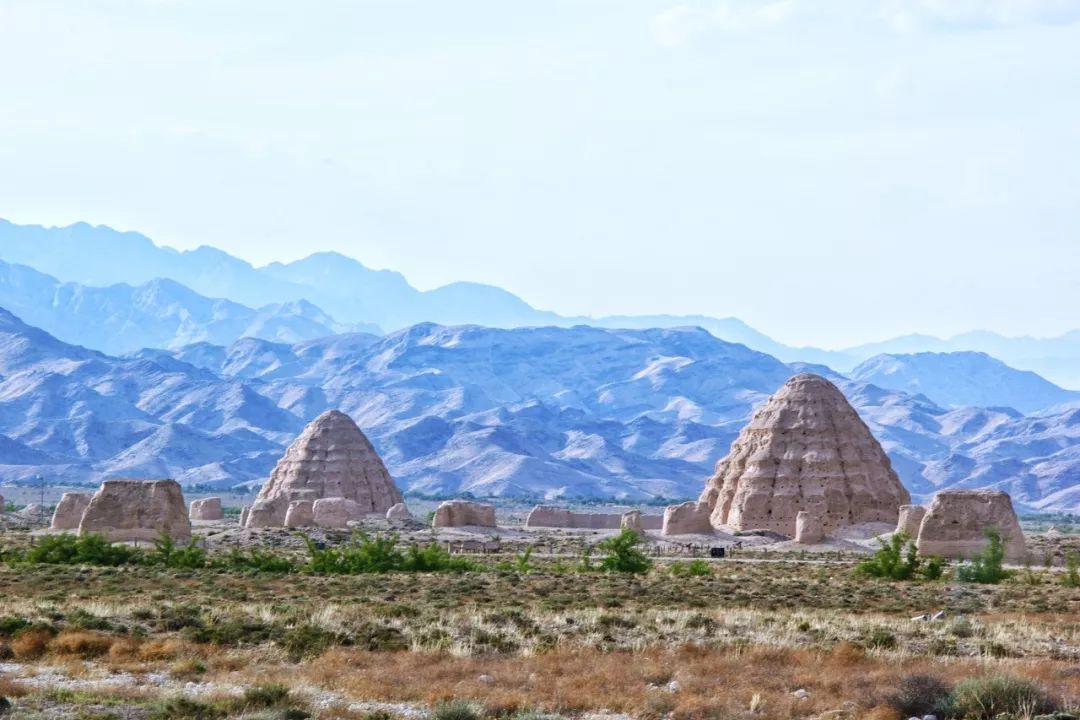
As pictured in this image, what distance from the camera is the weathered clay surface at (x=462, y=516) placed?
237ft

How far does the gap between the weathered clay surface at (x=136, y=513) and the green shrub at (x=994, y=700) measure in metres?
39.6

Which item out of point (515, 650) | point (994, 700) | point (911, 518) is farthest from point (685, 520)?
point (994, 700)

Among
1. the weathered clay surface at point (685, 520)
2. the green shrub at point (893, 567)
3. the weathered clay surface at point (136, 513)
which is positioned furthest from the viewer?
the weathered clay surface at point (685, 520)

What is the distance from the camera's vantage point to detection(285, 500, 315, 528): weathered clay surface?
71.3 m

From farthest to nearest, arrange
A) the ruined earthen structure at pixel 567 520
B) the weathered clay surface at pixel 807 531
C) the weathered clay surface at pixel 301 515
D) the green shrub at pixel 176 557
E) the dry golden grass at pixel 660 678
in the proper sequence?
1. the ruined earthen structure at pixel 567 520
2. the weathered clay surface at pixel 301 515
3. the weathered clay surface at pixel 807 531
4. the green shrub at pixel 176 557
5. the dry golden grass at pixel 660 678

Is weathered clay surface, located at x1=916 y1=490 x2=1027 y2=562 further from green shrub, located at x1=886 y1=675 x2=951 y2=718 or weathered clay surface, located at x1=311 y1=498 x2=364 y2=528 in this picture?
green shrub, located at x1=886 y1=675 x2=951 y2=718

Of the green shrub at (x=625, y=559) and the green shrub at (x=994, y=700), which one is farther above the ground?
the green shrub at (x=625, y=559)

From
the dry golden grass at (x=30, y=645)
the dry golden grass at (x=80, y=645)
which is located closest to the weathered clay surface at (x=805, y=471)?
the dry golden grass at (x=80, y=645)

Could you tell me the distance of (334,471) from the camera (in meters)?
84.8

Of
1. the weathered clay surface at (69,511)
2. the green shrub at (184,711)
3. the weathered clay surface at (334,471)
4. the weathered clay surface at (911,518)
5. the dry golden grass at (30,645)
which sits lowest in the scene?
the green shrub at (184,711)

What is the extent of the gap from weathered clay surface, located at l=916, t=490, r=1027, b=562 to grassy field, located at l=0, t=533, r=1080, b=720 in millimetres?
15390

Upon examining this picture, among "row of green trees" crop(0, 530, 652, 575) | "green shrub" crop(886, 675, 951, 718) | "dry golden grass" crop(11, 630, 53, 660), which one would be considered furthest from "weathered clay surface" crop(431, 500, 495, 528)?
"green shrub" crop(886, 675, 951, 718)

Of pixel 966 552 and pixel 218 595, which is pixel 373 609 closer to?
pixel 218 595

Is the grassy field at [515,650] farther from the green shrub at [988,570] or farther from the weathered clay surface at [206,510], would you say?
the weathered clay surface at [206,510]
